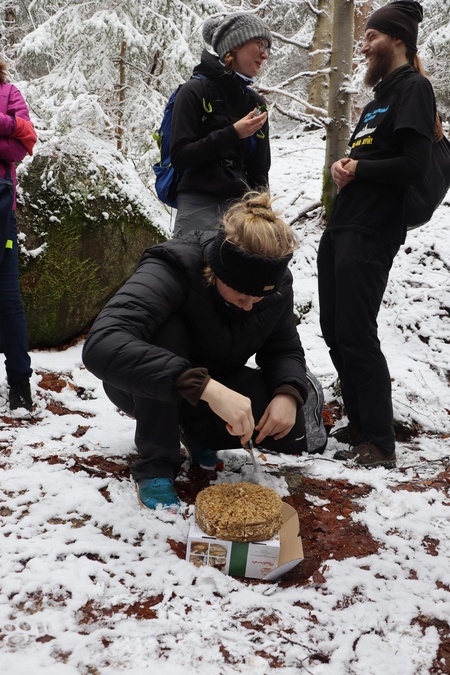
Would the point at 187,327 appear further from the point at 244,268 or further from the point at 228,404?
the point at 228,404

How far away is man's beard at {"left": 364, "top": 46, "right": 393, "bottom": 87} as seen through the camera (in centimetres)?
289

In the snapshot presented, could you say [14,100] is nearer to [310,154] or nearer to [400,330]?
[400,330]

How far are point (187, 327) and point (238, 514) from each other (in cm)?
Result: 89

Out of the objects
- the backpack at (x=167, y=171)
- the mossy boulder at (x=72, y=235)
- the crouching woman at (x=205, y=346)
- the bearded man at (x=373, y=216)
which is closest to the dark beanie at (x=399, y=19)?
the bearded man at (x=373, y=216)

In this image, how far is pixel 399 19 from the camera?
9.23 feet

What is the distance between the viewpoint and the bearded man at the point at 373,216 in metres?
2.82

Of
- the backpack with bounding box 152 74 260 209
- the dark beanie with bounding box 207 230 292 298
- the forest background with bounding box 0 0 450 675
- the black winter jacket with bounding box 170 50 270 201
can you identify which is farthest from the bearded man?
the dark beanie with bounding box 207 230 292 298

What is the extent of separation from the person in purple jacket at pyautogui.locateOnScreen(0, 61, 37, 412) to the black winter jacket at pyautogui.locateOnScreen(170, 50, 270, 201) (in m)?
0.95

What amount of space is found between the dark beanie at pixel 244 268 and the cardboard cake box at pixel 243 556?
958 mm

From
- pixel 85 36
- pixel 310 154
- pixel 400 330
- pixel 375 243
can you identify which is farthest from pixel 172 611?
pixel 310 154

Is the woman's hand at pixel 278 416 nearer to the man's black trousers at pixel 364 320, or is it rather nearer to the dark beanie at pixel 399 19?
the man's black trousers at pixel 364 320

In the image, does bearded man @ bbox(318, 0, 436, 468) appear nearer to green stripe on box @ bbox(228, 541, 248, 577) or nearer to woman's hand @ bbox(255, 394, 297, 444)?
woman's hand @ bbox(255, 394, 297, 444)

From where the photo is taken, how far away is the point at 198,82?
3045 millimetres

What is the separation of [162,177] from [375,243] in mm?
1356
